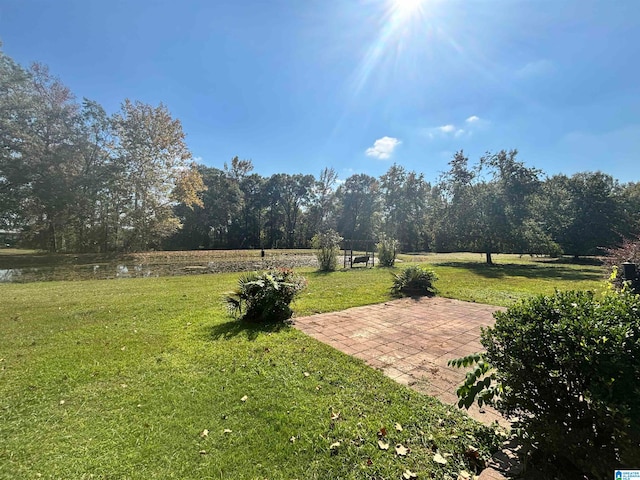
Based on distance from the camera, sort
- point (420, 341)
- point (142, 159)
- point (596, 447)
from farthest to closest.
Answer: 1. point (142, 159)
2. point (420, 341)
3. point (596, 447)

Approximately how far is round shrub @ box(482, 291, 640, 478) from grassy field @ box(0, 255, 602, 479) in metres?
0.67

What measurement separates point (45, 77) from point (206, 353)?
28.9 metres

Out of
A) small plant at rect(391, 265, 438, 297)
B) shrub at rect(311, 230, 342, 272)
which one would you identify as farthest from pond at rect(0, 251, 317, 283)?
small plant at rect(391, 265, 438, 297)

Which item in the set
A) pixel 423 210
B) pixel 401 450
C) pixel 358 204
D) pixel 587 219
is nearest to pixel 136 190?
pixel 401 450

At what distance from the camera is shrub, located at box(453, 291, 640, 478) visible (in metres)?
1.32

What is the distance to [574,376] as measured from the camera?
1522 mm

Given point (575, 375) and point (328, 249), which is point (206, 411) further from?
point (328, 249)

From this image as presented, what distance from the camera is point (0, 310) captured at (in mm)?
6203

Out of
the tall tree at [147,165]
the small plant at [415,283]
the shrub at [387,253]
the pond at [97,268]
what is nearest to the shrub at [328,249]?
the pond at [97,268]

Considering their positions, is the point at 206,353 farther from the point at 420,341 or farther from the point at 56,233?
the point at 56,233

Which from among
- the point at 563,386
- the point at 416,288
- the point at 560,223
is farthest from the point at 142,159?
the point at 560,223

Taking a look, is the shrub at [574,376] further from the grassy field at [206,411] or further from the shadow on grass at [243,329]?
the shadow on grass at [243,329]

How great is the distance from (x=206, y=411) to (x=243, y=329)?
7.67 feet

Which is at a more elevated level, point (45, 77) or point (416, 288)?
point (45, 77)
